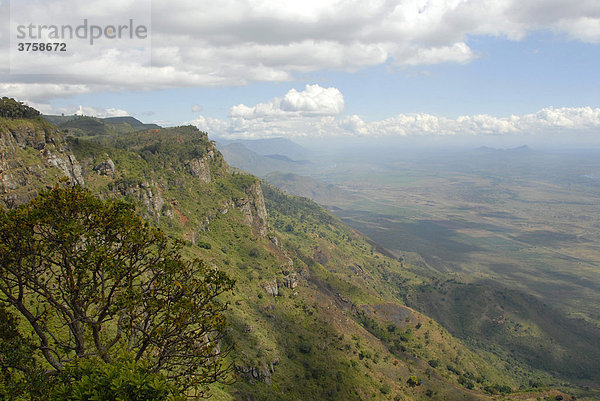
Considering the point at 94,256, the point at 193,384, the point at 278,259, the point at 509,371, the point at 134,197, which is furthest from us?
the point at 509,371

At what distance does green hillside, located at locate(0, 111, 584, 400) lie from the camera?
6331 centimetres

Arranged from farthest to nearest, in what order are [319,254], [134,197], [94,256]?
[319,254] < [134,197] < [94,256]

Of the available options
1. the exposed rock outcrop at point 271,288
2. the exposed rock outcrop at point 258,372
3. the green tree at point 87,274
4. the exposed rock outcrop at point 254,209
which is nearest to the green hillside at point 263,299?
the exposed rock outcrop at point 258,372

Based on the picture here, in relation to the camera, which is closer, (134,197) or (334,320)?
(134,197)

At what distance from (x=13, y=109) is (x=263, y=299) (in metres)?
67.9

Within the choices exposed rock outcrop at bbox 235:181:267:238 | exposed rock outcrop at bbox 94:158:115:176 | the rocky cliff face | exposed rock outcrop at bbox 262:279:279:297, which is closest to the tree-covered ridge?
the rocky cliff face

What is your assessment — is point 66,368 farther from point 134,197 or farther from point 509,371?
point 509,371

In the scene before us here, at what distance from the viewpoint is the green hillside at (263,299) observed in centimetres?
6331

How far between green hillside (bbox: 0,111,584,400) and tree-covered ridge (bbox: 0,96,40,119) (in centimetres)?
332

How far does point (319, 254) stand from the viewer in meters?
186

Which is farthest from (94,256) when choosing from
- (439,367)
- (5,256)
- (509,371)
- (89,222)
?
(509,371)

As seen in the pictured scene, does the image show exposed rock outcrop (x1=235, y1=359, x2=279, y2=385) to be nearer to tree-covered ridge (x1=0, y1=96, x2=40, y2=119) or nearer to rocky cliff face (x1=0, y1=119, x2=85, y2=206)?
rocky cliff face (x1=0, y1=119, x2=85, y2=206)

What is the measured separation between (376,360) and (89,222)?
284 ft

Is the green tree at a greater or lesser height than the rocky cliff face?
lesser
